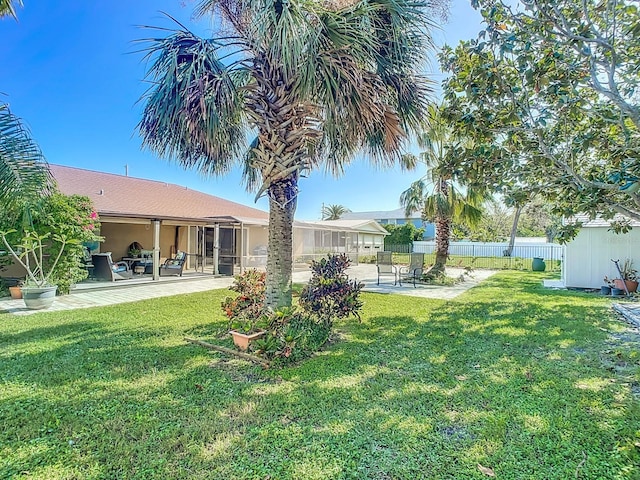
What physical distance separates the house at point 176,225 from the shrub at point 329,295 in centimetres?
958

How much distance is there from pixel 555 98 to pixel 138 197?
17199 mm

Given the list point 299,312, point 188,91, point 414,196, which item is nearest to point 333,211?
point 414,196

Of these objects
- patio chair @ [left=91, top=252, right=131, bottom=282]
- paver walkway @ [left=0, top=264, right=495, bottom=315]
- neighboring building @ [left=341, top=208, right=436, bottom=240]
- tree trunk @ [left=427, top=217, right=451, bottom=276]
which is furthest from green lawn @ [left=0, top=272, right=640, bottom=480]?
neighboring building @ [left=341, top=208, right=436, bottom=240]

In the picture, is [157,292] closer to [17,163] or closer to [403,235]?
[17,163]

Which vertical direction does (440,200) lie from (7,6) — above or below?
below

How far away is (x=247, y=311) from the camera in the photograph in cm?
640

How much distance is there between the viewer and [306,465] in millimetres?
2680

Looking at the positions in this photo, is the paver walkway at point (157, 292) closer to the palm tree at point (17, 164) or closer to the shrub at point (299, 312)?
the palm tree at point (17, 164)

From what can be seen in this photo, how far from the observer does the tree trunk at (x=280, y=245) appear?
6020 mm

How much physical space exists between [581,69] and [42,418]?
8.32m

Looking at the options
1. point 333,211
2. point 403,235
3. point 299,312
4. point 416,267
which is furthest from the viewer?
point 333,211

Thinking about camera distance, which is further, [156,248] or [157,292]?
[156,248]

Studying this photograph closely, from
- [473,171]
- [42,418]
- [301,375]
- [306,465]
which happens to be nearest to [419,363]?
[301,375]

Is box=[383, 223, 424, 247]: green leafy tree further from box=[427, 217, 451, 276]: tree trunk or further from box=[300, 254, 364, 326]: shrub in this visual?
box=[300, 254, 364, 326]: shrub
